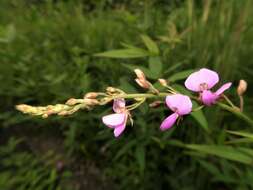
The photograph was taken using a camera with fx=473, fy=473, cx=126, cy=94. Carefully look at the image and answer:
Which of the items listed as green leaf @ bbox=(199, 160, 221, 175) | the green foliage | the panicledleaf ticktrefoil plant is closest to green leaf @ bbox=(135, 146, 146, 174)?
green leaf @ bbox=(199, 160, 221, 175)

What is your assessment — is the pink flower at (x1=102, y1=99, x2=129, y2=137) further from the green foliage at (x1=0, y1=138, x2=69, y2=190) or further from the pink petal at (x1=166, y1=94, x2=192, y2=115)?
the green foliage at (x1=0, y1=138, x2=69, y2=190)

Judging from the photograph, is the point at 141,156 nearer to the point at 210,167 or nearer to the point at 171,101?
the point at 210,167

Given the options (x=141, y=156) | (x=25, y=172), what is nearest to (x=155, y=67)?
(x=141, y=156)

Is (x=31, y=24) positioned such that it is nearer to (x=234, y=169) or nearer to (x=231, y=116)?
(x=231, y=116)

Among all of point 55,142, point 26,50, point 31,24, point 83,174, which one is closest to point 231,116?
point 83,174

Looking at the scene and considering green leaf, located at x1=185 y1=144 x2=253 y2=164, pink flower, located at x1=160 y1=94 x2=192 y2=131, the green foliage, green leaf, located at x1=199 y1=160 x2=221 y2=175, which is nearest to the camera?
pink flower, located at x1=160 y1=94 x2=192 y2=131

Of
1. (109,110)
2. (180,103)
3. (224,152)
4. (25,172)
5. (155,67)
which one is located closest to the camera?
(180,103)
